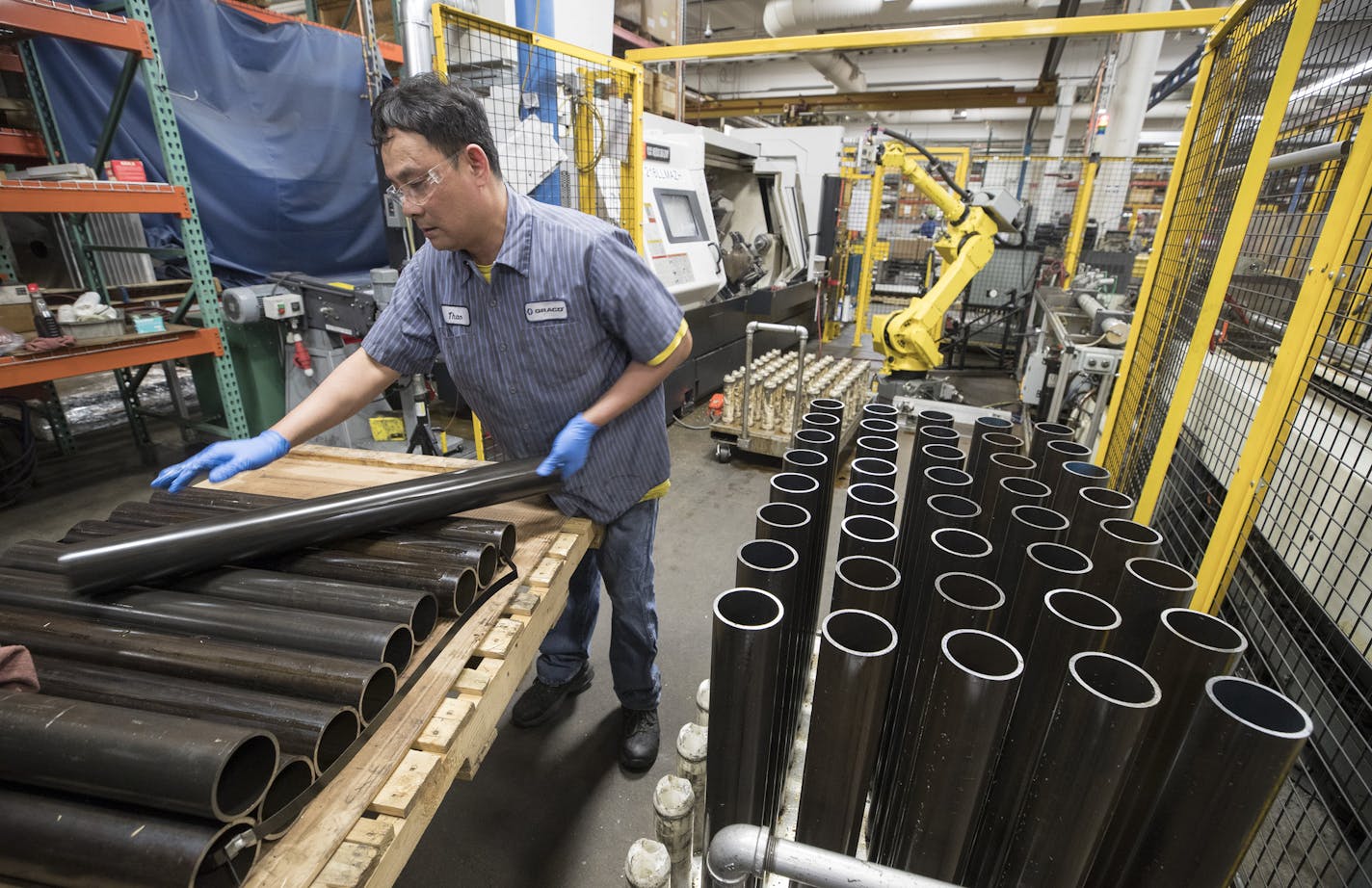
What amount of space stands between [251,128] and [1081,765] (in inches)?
213

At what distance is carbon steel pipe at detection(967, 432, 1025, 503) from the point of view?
164cm

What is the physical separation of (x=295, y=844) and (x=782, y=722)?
0.86m

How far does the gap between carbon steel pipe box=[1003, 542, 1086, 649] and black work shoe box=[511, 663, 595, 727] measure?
4.93ft

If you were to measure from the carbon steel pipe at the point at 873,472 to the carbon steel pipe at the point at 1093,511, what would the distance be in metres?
0.40

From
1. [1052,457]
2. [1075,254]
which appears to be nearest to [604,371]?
[1052,457]

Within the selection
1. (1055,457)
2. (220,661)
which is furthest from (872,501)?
(220,661)

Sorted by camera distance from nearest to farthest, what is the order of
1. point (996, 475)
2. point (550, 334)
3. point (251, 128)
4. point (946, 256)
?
point (550, 334)
point (996, 475)
point (251, 128)
point (946, 256)

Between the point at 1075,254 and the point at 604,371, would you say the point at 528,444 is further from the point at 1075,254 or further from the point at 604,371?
the point at 1075,254

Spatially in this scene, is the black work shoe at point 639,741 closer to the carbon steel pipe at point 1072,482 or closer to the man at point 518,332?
the man at point 518,332

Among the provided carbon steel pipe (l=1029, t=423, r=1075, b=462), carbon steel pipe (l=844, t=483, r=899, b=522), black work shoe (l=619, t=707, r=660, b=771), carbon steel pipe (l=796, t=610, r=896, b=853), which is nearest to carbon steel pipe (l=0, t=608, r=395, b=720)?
carbon steel pipe (l=796, t=610, r=896, b=853)

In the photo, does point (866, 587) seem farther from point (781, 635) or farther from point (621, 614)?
point (621, 614)

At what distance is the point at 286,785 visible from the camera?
2.55ft

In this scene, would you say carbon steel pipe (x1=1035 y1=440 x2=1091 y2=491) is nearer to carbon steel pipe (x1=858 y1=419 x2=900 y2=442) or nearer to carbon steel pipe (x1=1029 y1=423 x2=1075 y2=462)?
carbon steel pipe (x1=1029 y1=423 x2=1075 y2=462)

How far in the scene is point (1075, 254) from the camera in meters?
6.29
